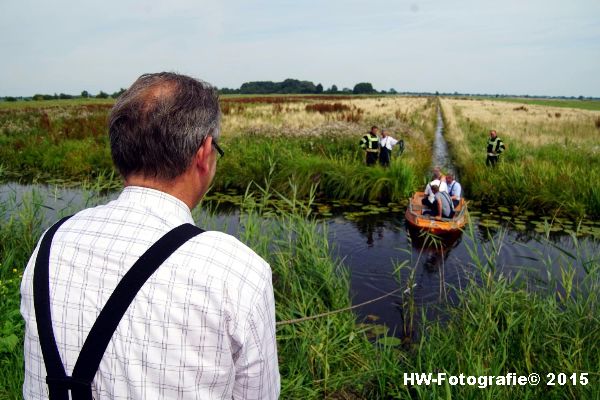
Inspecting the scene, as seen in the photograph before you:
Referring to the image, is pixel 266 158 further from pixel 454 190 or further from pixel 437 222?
pixel 437 222

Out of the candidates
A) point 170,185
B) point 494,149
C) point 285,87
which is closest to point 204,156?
point 170,185

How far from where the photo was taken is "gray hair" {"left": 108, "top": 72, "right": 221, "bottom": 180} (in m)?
1.27

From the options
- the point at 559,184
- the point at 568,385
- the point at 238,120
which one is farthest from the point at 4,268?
the point at 238,120

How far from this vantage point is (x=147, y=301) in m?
1.08

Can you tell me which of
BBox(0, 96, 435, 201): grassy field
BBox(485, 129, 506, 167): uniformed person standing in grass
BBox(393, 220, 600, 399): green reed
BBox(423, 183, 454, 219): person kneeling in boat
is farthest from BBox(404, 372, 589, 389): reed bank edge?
BBox(485, 129, 506, 167): uniformed person standing in grass

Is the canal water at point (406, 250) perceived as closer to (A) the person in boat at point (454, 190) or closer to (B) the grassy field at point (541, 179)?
(B) the grassy field at point (541, 179)

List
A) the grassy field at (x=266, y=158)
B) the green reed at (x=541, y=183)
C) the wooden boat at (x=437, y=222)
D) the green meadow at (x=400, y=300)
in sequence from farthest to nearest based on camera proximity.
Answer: the grassy field at (x=266, y=158) → the green reed at (x=541, y=183) → the wooden boat at (x=437, y=222) → the green meadow at (x=400, y=300)

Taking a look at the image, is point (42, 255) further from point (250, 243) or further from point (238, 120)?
point (238, 120)

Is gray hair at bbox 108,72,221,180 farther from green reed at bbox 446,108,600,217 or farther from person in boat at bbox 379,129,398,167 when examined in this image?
person in boat at bbox 379,129,398,167

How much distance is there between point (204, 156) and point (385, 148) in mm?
12253

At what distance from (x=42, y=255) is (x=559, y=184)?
1215cm

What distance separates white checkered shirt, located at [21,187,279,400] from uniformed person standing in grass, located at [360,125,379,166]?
12.1m

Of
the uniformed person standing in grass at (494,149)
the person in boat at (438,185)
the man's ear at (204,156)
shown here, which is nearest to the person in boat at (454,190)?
the person in boat at (438,185)

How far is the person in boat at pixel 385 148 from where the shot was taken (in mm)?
13047
